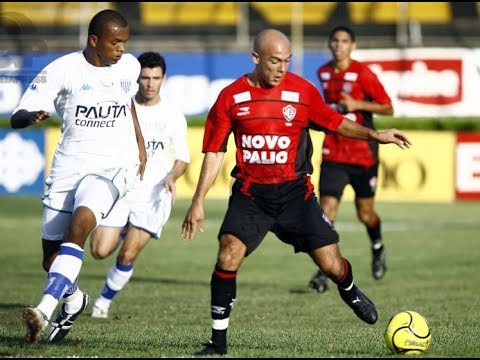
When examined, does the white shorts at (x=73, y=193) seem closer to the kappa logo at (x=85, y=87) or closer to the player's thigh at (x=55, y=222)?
the player's thigh at (x=55, y=222)

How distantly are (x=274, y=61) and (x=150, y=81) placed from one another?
3709mm

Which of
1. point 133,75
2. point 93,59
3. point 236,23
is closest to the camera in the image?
point 93,59

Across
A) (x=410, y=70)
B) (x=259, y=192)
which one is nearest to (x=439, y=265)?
(x=259, y=192)

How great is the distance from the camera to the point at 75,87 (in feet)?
28.9

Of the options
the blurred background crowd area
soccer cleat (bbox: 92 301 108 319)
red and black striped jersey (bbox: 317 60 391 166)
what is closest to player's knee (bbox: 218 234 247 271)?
soccer cleat (bbox: 92 301 108 319)

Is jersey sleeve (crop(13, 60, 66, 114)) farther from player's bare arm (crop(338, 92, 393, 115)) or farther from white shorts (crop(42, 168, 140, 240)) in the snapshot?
player's bare arm (crop(338, 92, 393, 115))

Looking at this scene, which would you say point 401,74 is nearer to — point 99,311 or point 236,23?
point 236,23

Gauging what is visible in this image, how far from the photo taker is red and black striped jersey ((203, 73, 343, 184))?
8234mm

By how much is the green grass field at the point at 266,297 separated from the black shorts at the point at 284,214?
2.71ft

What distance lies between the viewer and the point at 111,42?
871 cm

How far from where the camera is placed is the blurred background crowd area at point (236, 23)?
98.3 feet

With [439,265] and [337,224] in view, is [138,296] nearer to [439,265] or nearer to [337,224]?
[439,265]

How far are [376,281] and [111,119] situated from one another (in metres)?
6.64

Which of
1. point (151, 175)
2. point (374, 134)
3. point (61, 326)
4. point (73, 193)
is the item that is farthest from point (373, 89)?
point (61, 326)
